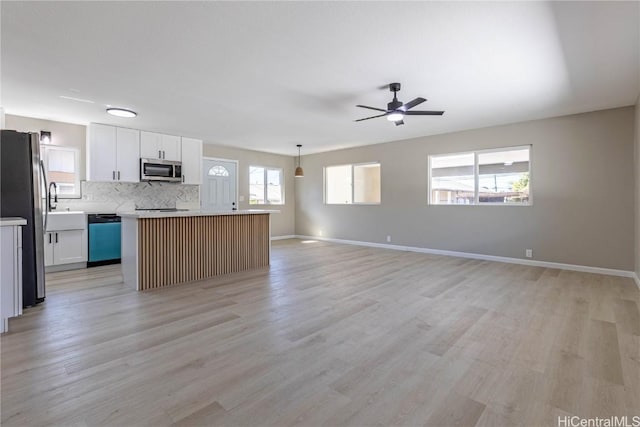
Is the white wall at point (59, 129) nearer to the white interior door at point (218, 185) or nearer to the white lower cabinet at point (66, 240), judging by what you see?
the white lower cabinet at point (66, 240)

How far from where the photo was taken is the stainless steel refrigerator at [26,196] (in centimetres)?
321

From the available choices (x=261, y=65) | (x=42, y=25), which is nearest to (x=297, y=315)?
(x=261, y=65)

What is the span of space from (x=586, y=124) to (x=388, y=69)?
3.74 meters

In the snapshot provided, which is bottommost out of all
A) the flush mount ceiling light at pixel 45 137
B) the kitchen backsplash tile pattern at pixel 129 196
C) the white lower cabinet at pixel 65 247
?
the white lower cabinet at pixel 65 247

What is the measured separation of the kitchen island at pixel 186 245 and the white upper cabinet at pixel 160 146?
231 centimetres

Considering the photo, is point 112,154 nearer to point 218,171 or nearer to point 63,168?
point 63,168

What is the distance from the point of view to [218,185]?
758 cm

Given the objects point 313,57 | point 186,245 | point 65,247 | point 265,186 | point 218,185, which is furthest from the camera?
point 265,186

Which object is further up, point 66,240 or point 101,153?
point 101,153

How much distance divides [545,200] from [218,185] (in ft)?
22.2

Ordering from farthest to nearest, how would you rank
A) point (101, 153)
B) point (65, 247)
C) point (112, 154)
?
point (112, 154) → point (101, 153) → point (65, 247)

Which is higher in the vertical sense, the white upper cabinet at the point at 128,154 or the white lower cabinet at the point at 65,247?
the white upper cabinet at the point at 128,154

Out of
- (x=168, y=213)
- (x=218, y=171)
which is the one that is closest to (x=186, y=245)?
(x=168, y=213)

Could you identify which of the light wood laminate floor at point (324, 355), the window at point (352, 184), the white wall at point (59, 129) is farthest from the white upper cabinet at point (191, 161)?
the window at point (352, 184)
